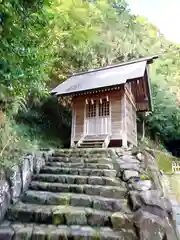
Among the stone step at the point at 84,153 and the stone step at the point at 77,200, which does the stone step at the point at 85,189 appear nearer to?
the stone step at the point at 77,200

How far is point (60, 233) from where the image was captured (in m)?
2.73

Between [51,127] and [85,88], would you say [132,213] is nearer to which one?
[85,88]

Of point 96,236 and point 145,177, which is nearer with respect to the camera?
point 96,236

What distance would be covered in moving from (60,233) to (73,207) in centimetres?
65

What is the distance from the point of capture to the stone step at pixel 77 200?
10.9 feet

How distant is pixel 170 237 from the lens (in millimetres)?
2557

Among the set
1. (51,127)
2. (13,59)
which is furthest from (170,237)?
(51,127)

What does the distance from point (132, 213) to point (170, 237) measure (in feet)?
2.18

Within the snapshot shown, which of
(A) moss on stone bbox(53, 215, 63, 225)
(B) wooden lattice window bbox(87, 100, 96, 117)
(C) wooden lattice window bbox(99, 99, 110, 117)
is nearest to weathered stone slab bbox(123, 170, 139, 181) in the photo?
(A) moss on stone bbox(53, 215, 63, 225)

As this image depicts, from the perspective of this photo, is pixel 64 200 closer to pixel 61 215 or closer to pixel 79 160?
pixel 61 215

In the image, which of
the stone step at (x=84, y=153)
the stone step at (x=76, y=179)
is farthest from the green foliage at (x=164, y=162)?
the stone step at (x=76, y=179)

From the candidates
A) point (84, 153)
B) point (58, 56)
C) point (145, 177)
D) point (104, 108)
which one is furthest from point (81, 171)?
point (58, 56)

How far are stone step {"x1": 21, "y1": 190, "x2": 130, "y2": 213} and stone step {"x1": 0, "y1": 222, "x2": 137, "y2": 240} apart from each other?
46cm

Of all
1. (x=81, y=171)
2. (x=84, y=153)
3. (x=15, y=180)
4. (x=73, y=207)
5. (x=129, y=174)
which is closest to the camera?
(x=73, y=207)
